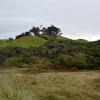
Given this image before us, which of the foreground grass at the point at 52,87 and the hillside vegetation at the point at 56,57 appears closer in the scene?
the foreground grass at the point at 52,87

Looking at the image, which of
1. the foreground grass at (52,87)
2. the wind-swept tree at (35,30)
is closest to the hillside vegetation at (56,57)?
the foreground grass at (52,87)

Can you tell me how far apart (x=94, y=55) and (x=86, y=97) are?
451 inches

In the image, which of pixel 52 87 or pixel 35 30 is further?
pixel 35 30

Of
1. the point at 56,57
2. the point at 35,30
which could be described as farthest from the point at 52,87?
the point at 35,30

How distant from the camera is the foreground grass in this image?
11.2m

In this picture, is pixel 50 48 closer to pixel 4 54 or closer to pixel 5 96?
pixel 4 54

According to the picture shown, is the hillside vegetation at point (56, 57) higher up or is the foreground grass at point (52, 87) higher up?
the hillside vegetation at point (56, 57)

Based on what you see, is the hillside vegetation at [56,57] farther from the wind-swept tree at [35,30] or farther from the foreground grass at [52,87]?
the wind-swept tree at [35,30]

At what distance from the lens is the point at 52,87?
1480 centimetres

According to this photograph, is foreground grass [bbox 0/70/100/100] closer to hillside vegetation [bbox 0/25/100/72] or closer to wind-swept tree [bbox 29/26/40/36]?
hillside vegetation [bbox 0/25/100/72]

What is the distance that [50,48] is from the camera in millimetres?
28672

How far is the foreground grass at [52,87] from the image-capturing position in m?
11.2

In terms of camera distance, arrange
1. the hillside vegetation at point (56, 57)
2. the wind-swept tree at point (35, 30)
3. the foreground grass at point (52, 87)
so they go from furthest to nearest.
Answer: the wind-swept tree at point (35, 30) < the hillside vegetation at point (56, 57) < the foreground grass at point (52, 87)

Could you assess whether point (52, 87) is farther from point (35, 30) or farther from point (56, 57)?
point (35, 30)
